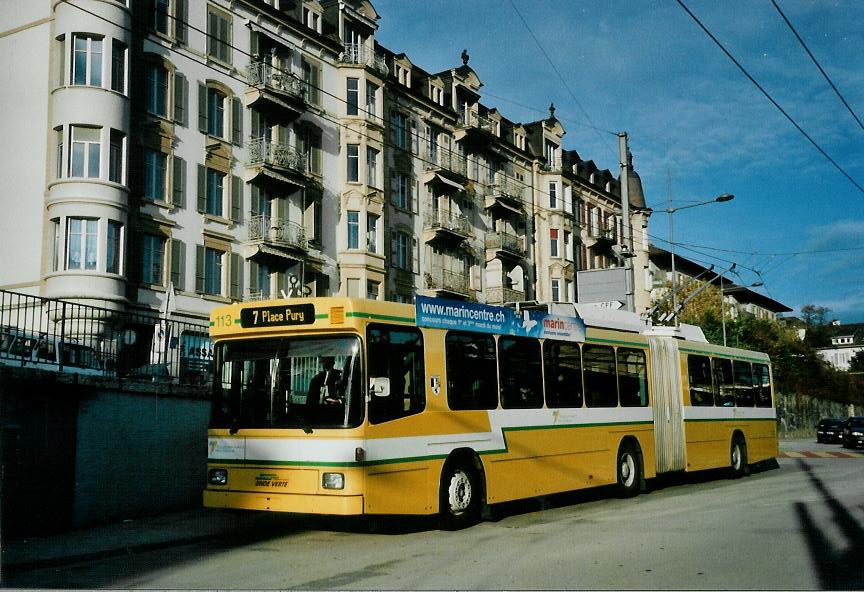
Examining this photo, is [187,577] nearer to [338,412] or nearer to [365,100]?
[338,412]

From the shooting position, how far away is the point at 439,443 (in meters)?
11.5

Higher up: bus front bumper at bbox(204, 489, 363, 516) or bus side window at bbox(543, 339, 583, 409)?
bus side window at bbox(543, 339, 583, 409)

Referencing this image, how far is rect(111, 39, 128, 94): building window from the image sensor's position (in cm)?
2711

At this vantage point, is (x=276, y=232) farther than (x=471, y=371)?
Yes

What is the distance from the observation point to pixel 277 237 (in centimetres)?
3316

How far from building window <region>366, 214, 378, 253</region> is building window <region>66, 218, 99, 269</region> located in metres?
13.6

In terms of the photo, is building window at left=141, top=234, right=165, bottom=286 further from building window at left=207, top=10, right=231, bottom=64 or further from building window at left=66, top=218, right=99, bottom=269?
building window at left=207, top=10, right=231, bottom=64

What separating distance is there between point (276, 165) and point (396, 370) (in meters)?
23.2

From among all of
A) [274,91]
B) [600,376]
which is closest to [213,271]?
[274,91]

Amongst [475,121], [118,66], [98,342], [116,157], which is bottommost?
[98,342]

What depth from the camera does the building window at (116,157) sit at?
27000 millimetres

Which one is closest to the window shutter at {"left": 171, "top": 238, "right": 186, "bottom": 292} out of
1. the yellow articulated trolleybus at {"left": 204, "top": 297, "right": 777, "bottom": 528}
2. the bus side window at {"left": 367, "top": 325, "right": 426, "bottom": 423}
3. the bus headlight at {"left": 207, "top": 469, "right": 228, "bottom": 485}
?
the yellow articulated trolleybus at {"left": 204, "top": 297, "right": 777, "bottom": 528}

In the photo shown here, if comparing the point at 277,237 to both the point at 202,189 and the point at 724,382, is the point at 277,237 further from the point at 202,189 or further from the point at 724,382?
the point at 724,382

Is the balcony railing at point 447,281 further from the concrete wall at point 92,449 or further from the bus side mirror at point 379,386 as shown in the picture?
the bus side mirror at point 379,386
